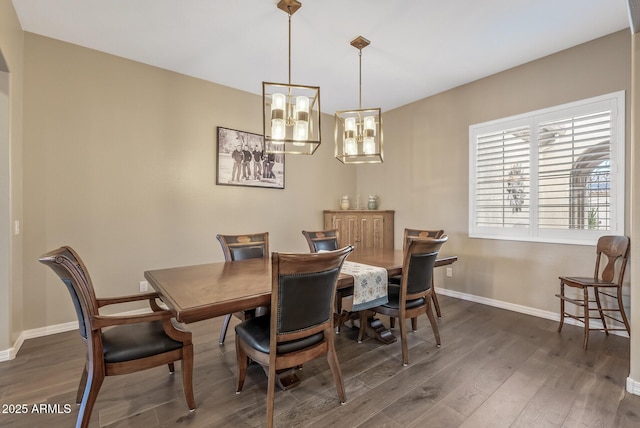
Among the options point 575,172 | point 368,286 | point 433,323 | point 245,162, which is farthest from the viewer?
point 245,162

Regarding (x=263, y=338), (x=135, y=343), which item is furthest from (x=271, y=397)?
(x=135, y=343)

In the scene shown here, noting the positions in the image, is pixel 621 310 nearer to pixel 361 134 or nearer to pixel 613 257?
pixel 613 257

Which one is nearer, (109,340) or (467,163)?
(109,340)

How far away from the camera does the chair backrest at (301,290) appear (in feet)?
5.00

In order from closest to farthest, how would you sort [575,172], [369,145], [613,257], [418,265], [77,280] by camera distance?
[77,280], [418,265], [613,257], [369,145], [575,172]

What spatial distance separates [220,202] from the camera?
12.8ft

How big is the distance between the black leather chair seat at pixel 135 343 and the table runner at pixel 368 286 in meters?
1.16

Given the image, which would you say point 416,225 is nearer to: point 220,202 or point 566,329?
point 566,329

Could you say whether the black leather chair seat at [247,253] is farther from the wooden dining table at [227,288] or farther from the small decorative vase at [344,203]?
the small decorative vase at [344,203]

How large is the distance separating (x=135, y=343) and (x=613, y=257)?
12.5ft

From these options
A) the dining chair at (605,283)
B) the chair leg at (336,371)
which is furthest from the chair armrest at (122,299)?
the dining chair at (605,283)

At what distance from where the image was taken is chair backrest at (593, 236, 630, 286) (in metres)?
2.60

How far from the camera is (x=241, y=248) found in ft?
9.47

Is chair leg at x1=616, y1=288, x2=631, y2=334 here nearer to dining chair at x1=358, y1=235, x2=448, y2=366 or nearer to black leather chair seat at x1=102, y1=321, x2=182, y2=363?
dining chair at x1=358, y1=235, x2=448, y2=366
